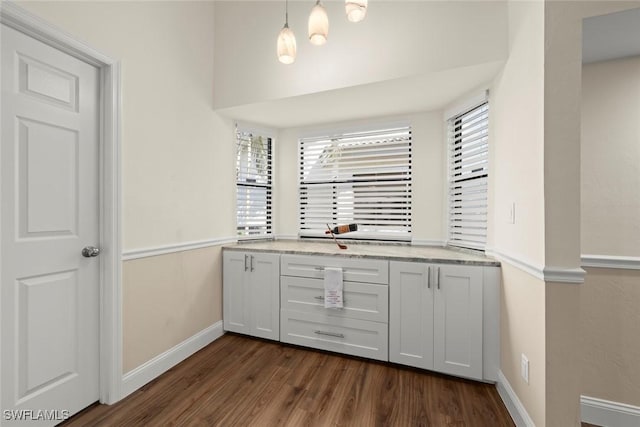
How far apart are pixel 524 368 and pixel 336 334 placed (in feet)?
4.31

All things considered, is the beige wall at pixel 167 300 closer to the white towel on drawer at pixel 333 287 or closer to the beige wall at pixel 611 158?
the white towel on drawer at pixel 333 287

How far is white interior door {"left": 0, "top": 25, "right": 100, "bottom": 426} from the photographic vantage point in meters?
1.37

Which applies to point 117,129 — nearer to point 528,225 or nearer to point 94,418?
point 94,418

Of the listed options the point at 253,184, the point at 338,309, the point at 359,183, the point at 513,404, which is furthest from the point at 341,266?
the point at 253,184

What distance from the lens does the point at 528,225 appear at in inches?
60.7

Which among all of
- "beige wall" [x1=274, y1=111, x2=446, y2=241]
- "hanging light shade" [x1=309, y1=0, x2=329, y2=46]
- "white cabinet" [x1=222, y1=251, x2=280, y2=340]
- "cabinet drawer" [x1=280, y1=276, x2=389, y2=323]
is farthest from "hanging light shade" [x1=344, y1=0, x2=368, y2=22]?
"white cabinet" [x1=222, y1=251, x2=280, y2=340]

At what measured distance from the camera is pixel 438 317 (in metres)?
2.07

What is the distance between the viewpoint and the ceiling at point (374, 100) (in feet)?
6.79

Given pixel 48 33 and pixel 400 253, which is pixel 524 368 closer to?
pixel 400 253

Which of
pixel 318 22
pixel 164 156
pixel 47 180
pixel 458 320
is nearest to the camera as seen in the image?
pixel 318 22

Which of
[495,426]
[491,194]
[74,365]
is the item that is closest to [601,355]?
[495,426]

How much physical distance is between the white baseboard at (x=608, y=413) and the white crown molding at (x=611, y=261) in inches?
31.0

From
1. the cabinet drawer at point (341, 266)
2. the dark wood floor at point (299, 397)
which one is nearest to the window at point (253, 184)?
the cabinet drawer at point (341, 266)

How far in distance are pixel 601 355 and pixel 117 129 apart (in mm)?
3294
